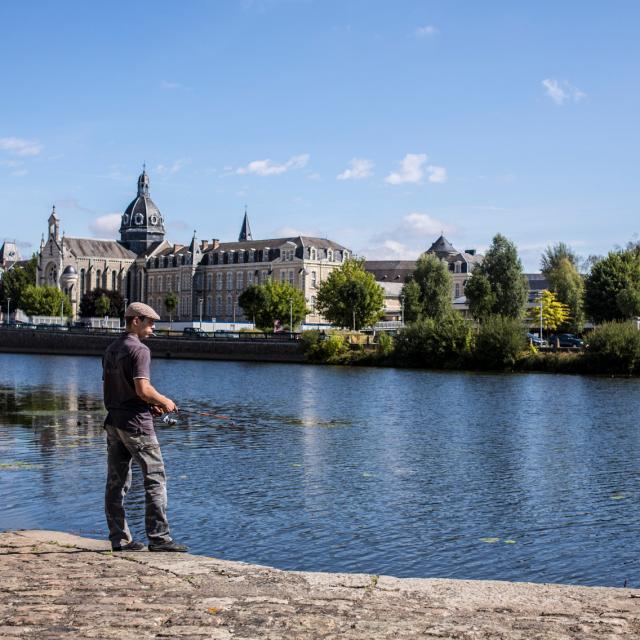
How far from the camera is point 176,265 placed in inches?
6796

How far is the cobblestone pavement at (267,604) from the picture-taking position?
829cm

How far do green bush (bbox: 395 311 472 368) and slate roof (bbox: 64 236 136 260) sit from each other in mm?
110596

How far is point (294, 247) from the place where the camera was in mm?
152500

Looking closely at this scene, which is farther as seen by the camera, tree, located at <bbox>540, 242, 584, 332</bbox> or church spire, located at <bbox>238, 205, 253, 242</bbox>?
church spire, located at <bbox>238, 205, 253, 242</bbox>

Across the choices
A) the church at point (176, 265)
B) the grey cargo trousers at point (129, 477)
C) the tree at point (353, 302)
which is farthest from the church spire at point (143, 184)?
the grey cargo trousers at point (129, 477)

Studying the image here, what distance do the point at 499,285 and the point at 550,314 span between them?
13048mm

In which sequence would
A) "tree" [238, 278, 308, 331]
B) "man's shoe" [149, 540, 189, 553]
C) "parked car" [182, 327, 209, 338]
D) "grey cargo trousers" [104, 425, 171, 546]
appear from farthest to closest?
"tree" [238, 278, 308, 331]
"parked car" [182, 327, 209, 338]
"man's shoe" [149, 540, 189, 553]
"grey cargo trousers" [104, 425, 171, 546]

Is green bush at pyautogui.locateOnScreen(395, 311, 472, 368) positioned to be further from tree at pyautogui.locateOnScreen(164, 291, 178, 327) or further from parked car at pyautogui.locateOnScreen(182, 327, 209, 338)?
tree at pyautogui.locateOnScreen(164, 291, 178, 327)

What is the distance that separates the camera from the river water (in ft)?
48.4

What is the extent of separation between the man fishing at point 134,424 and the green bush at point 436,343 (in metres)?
67.3

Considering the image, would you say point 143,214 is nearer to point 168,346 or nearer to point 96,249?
point 96,249

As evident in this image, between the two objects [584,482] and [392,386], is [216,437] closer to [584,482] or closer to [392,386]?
[584,482]

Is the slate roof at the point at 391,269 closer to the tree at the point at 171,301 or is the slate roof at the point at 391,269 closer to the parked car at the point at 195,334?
the tree at the point at 171,301

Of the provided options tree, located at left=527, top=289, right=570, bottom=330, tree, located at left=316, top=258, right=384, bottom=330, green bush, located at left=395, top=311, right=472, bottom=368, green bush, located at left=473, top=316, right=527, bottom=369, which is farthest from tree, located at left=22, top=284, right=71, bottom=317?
green bush, located at left=473, top=316, right=527, bottom=369
